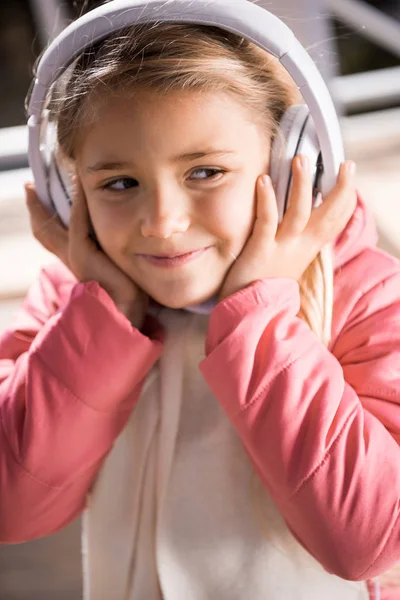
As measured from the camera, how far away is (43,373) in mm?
799

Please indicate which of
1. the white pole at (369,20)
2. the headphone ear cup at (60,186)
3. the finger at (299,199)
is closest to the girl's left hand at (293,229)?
the finger at (299,199)

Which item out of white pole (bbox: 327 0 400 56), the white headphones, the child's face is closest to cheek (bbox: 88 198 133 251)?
the child's face

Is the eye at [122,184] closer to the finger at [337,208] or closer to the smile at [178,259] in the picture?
the smile at [178,259]

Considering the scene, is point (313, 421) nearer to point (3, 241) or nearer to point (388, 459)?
point (388, 459)

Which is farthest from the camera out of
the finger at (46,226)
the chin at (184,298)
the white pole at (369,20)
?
the white pole at (369,20)

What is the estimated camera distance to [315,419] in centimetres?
71

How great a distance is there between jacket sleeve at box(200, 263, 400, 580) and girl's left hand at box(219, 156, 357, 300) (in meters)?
0.02

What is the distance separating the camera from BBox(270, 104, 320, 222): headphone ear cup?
29.0 inches

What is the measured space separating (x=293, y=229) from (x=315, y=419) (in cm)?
20

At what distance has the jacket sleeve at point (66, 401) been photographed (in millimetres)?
776

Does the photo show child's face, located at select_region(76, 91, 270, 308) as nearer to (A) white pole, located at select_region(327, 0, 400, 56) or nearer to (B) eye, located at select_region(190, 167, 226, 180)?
(B) eye, located at select_region(190, 167, 226, 180)

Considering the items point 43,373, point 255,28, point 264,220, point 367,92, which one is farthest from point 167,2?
point 367,92

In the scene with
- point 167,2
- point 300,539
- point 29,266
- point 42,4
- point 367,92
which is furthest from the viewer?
point 367,92

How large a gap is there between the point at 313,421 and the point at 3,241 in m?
0.95
